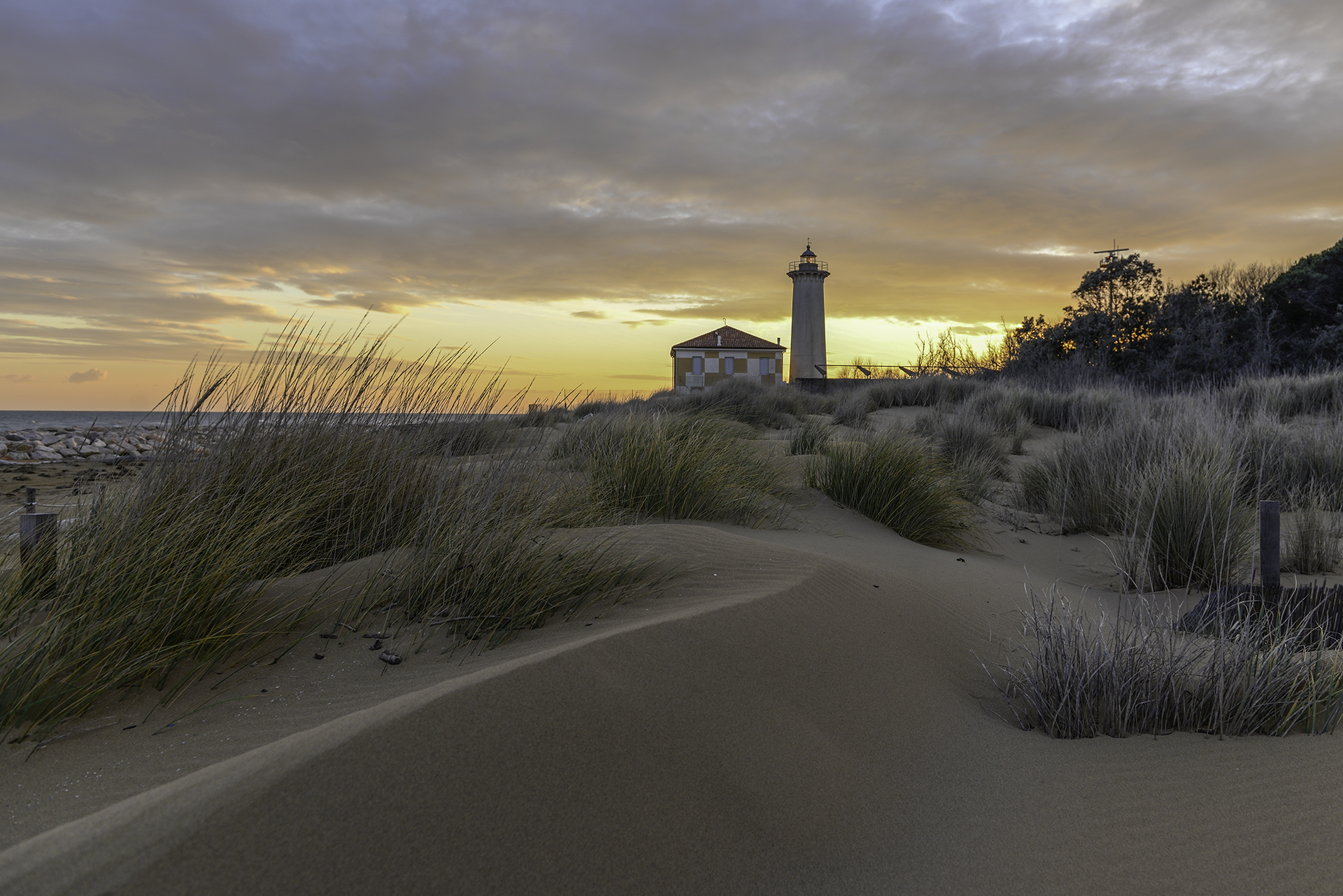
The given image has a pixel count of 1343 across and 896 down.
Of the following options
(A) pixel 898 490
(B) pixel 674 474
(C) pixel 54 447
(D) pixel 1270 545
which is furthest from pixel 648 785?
(C) pixel 54 447

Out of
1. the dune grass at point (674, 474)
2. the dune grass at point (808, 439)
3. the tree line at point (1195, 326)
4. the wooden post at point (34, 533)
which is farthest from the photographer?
the tree line at point (1195, 326)

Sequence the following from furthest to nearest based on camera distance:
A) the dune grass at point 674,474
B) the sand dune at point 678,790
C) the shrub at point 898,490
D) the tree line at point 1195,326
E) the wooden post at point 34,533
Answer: the tree line at point 1195,326 < the shrub at point 898,490 < the dune grass at point 674,474 < the wooden post at point 34,533 < the sand dune at point 678,790

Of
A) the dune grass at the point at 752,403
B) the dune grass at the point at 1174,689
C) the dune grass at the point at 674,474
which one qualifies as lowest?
the dune grass at the point at 1174,689

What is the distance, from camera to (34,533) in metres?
2.66

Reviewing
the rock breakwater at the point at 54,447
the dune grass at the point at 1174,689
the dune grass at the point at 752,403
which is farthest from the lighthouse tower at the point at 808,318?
the dune grass at the point at 1174,689

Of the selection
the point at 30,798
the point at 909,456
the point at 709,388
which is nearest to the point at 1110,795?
the point at 30,798

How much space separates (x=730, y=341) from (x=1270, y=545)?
116ft

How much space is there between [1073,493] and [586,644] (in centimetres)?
555

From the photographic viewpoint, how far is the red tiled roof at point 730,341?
125ft

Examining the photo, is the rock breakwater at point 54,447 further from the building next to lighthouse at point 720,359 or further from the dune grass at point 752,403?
the building next to lighthouse at point 720,359

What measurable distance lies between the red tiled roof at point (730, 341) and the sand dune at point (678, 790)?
36089mm

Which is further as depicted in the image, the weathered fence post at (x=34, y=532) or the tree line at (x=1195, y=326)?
the tree line at (x=1195, y=326)

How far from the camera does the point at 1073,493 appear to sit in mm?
6230

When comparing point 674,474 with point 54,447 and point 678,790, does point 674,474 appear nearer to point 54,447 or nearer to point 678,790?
point 678,790
